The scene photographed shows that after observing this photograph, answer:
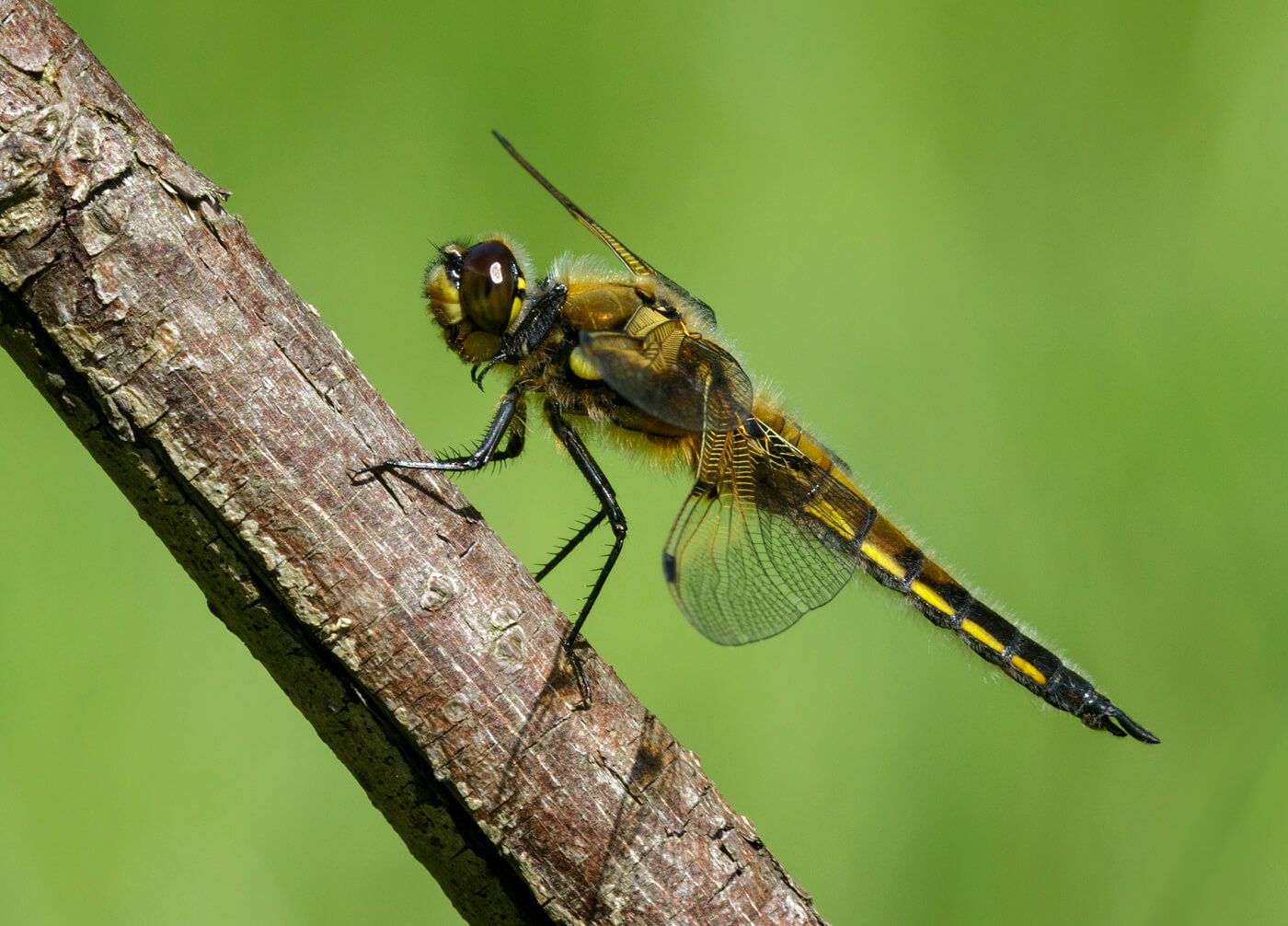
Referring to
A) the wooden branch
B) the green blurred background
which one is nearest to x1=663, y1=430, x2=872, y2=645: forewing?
the green blurred background

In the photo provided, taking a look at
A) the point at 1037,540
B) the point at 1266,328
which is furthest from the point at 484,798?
the point at 1266,328

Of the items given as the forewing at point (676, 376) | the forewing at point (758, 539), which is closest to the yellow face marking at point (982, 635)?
the forewing at point (758, 539)

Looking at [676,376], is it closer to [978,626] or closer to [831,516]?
[831,516]

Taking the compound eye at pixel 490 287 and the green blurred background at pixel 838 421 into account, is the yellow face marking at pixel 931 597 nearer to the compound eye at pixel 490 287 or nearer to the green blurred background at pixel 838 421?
the green blurred background at pixel 838 421

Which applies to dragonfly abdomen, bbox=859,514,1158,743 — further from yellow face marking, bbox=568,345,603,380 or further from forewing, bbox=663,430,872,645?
yellow face marking, bbox=568,345,603,380

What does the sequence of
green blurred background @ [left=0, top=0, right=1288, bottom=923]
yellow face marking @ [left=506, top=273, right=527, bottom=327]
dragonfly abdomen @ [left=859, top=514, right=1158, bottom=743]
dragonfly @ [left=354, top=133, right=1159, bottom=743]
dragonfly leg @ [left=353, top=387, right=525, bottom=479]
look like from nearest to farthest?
dragonfly leg @ [left=353, top=387, right=525, bottom=479]
dragonfly @ [left=354, top=133, right=1159, bottom=743]
yellow face marking @ [left=506, top=273, right=527, bottom=327]
dragonfly abdomen @ [left=859, top=514, right=1158, bottom=743]
green blurred background @ [left=0, top=0, right=1288, bottom=923]

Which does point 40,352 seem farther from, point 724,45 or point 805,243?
point 724,45
